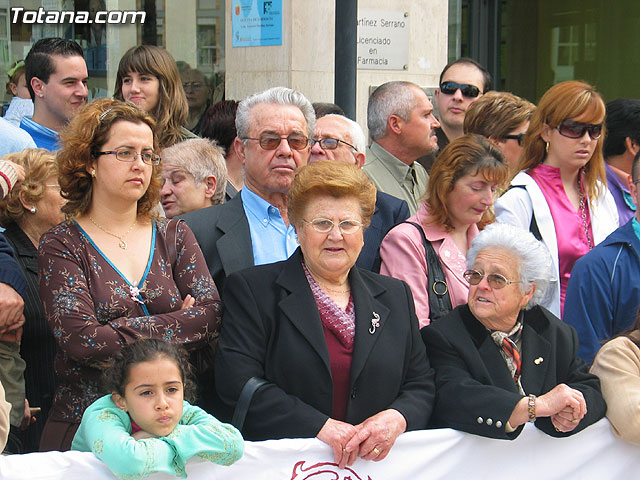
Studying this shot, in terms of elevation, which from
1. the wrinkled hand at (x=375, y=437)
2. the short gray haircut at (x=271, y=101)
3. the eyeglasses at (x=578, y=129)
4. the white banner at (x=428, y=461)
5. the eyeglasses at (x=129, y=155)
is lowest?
the white banner at (x=428, y=461)

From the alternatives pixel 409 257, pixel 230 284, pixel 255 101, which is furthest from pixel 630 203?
pixel 230 284

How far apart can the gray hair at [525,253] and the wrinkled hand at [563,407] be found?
442 millimetres

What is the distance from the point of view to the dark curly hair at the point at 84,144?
12.2ft

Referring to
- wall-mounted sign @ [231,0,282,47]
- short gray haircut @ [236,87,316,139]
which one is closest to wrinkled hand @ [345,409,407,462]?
short gray haircut @ [236,87,316,139]

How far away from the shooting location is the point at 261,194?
14.3 ft

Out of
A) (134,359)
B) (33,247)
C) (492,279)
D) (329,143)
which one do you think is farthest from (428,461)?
(329,143)

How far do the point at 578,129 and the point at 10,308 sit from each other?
123 inches

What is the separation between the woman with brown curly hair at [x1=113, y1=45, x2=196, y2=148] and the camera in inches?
237

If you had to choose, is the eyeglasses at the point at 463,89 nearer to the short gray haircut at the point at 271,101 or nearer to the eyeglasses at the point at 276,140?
the short gray haircut at the point at 271,101

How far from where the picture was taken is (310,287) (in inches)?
145

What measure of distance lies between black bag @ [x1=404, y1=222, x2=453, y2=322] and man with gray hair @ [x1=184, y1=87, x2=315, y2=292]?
0.66m

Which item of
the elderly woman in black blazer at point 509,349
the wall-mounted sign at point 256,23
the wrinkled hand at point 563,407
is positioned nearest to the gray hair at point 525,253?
the elderly woman in black blazer at point 509,349

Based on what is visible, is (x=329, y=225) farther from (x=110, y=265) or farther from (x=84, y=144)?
(x=84, y=144)

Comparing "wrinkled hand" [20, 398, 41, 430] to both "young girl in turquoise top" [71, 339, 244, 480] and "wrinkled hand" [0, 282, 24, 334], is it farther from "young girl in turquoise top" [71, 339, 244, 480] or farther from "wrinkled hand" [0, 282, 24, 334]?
"young girl in turquoise top" [71, 339, 244, 480]
